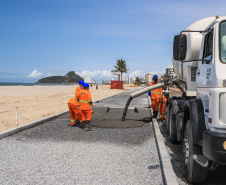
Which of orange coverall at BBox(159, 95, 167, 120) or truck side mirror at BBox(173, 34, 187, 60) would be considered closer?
truck side mirror at BBox(173, 34, 187, 60)

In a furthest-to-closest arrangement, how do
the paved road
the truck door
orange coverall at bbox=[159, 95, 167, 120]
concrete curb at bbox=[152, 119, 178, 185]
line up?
orange coverall at bbox=[159, 95, 167, 120]
the paved road
concrete curb at bbox=[152, 119, 178, 185]
the truck door

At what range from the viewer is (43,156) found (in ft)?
18.2

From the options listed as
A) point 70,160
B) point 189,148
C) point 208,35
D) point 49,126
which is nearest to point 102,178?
point 70,160

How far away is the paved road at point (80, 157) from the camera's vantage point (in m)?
4.36

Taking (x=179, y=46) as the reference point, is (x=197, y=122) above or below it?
below

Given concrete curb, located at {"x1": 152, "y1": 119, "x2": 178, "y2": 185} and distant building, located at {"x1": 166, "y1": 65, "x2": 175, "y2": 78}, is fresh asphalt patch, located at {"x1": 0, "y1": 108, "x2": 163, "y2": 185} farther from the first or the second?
distant building, located at {"x1": 166, "y1": 65, "x2": 175, "y2": 78}

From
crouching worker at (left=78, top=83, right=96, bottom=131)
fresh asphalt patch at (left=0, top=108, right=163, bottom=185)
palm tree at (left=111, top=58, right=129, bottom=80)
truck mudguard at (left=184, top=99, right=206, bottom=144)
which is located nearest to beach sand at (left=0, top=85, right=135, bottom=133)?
fresh asphalt patch at (left=0, top=108, right=163, bottom=185)

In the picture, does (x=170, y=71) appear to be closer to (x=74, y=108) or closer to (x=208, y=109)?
(x=74, y=108)

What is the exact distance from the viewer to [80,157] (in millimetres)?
5496

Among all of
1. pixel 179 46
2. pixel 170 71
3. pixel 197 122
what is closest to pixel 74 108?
pixel 170 71

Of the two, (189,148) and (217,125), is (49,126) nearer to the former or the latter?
(189,148)

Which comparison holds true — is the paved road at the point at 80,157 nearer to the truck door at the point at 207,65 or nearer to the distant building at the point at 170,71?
the truck door at the point at 207,65

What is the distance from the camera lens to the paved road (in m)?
4.36

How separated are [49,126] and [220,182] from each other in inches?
255
